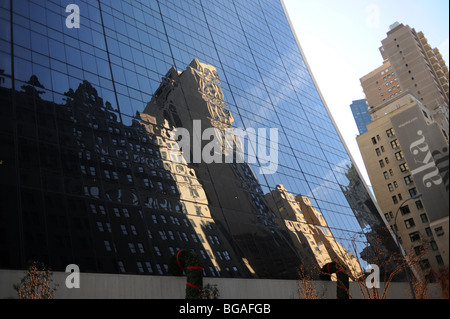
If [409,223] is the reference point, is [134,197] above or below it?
below

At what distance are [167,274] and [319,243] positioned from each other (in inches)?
824

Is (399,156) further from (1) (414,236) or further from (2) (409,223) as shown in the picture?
(1) (414,236)

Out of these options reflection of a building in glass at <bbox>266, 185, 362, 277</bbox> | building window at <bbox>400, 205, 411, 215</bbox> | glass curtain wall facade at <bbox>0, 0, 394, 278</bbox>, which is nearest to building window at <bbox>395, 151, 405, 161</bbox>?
building window at <bbox>400, 205, 411, 215</bbox>

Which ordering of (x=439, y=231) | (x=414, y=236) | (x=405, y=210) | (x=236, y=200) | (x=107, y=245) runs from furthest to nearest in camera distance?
(x=405, y=210) < (x=414, y=236) < (x=236, y=200) < (x=107, y=245) < (x=439, y=231)

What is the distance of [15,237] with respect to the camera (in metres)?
18.8

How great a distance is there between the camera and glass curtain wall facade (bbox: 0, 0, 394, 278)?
21.5m

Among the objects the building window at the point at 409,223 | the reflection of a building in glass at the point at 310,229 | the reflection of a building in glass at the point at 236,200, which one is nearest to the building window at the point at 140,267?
the reflection of a building in glass at the point at 236,200

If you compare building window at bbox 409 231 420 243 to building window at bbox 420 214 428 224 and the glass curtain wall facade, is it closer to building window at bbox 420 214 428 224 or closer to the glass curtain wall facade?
building window at bbox 420 214 428 224

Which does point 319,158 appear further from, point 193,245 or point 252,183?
point 193,245

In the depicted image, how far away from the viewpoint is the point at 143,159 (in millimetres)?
28750

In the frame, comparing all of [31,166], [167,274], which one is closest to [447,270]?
[167,274]

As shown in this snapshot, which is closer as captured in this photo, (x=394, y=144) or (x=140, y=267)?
(x=140, y=267)

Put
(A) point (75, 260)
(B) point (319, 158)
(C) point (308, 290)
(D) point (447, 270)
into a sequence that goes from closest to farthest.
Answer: (D) point (447, 270) < (A) point (75, 260) < (C) point (308, 290) < (B) point (319, 158)

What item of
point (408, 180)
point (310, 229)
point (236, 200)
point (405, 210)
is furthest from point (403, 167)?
point (236, 200)
